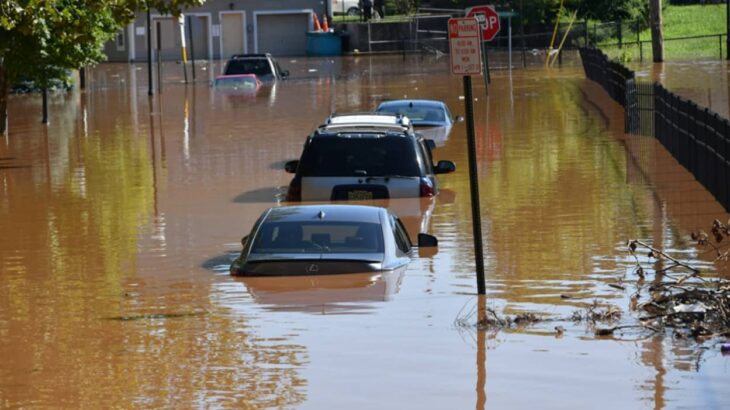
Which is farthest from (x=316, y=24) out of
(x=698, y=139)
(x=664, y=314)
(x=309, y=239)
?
(x=664, y=314)

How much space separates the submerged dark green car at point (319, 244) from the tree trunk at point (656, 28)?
4522 cm

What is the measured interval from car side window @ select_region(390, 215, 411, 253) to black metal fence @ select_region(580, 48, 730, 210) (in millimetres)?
6355

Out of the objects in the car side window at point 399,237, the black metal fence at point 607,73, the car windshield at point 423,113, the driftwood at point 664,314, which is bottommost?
the driftwood at point 664,314

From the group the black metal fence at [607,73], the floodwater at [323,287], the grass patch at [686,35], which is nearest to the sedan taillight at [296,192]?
the floodwater at [323,287]

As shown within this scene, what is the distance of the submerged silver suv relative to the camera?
21359 millimetres

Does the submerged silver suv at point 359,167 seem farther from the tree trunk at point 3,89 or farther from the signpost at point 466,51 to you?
the tree trunk at point 3,89

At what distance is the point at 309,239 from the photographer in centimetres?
1583

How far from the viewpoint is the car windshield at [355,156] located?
70.1 ft

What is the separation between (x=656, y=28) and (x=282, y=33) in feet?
93.8

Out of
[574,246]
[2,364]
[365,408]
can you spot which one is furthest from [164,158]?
[365,408]

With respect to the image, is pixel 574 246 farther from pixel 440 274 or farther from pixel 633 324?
pixel 633 324

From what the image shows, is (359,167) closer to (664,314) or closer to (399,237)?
(399,237)

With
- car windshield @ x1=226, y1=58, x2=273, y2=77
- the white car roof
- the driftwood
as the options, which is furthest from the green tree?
car windshield @ x1=226, y1=58, x2=273, y2=77

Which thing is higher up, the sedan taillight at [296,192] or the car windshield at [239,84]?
the car windshield at [239,84]
